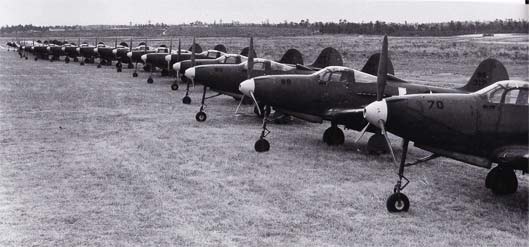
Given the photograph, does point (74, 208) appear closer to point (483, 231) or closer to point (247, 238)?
point (247, 238)

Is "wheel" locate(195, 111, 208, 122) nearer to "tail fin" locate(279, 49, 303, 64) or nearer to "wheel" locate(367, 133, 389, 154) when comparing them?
"tail fin" locate(279, 49, 303, 64)

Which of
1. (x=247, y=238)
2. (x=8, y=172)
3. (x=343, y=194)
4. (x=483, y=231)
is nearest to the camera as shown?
(x=247, y=238)

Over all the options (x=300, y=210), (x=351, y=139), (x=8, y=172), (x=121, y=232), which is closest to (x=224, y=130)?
(x=351, y=139)

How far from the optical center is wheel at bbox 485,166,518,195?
8930 millimetres

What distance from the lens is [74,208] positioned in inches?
298

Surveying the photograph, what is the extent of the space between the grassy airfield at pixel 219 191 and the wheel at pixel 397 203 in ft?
0.36

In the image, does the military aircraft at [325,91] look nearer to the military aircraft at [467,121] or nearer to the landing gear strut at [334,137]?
the landing gear strut at [334,137]

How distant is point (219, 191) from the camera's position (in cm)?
863

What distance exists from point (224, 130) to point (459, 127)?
7.57 metres

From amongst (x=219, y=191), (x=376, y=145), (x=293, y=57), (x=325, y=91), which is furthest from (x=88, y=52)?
(x=219, y=191)

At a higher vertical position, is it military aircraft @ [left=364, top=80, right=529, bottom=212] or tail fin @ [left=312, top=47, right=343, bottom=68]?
tail fin @ [left=312, top=47, right=343, bottom=68]

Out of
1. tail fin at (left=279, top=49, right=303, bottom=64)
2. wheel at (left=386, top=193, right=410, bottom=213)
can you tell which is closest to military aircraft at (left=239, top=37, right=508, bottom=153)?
wheel at (left=386, top=193, right=410, bottom=213)

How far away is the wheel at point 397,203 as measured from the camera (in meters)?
7.76

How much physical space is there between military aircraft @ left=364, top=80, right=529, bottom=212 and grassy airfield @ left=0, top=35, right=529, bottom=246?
2.84 ft
